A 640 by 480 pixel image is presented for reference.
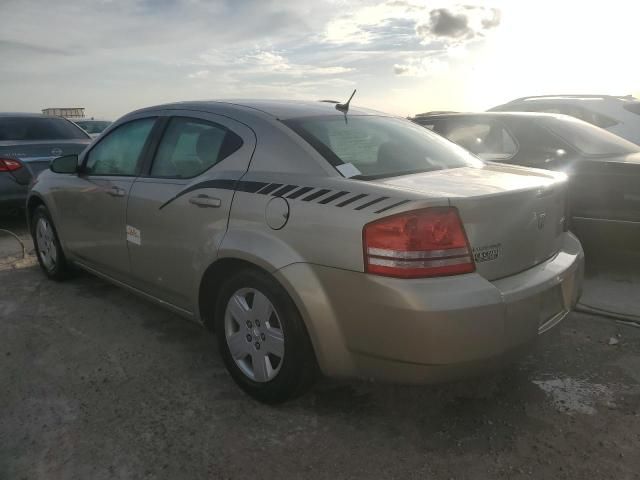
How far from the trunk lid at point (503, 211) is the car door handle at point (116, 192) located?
187cm

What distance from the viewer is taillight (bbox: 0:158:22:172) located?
20.7 feet

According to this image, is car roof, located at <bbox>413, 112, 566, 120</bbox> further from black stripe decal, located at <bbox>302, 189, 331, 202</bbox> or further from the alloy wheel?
the alloy wheel

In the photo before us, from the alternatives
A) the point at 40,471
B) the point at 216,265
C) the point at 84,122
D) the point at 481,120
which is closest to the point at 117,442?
the point at 40,471

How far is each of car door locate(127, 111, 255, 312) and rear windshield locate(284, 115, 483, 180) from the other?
38 centimetres

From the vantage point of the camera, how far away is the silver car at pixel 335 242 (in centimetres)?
221

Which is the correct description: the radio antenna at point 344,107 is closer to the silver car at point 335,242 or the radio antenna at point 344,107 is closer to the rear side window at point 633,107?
the silver car at point 335,242

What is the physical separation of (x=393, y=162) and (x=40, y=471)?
6.94 feet

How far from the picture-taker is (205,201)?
2.91m

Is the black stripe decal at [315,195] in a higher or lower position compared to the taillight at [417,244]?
higher

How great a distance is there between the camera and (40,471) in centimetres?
228

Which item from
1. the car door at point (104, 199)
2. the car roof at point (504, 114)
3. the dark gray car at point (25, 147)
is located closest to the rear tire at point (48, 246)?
the car door at point (104, 199)

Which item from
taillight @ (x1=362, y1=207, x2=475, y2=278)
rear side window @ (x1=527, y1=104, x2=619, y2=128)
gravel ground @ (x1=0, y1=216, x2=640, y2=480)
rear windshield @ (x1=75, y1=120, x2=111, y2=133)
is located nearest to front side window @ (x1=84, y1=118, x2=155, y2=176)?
gravel ground @ (x1=0, y1=216, x2=640, y2=480)

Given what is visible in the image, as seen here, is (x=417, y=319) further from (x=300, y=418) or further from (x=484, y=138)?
(x=484, y=138)

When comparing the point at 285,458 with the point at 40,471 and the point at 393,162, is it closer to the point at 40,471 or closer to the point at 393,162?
the point at 40,471
